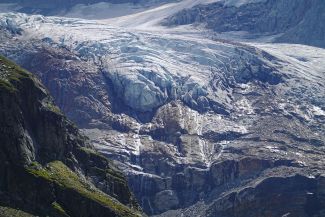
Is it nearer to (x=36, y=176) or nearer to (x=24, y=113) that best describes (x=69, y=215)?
(x=36, y=176)

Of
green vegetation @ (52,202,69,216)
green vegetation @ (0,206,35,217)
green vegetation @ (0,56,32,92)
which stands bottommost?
green vegetation @ (52,202,69,216)

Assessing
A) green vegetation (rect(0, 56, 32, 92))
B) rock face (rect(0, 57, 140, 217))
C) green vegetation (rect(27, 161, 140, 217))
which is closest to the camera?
rock face (rect(0, 57, 140, 217))

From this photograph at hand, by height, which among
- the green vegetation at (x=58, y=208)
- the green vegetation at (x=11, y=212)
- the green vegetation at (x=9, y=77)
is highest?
the green vegetation at (x=9, y=77)

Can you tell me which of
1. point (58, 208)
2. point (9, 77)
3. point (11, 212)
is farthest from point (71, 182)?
point (9, 77)

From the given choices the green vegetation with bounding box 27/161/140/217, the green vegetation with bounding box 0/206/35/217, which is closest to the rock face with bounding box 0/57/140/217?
the green vegetation with bounding box 27/161/140/217

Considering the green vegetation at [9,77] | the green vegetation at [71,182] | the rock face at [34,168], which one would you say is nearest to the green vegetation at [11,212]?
the rock face at [34,168]

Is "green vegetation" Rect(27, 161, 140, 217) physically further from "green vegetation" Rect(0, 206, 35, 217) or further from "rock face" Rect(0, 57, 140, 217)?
"green vegetation" Rect(0, 206, 35, 217)

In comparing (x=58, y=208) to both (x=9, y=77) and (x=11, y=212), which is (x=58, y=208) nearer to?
(x=11, y=212)

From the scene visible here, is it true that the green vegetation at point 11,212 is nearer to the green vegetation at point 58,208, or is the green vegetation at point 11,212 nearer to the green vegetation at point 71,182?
the green vegetation at point 58,208
